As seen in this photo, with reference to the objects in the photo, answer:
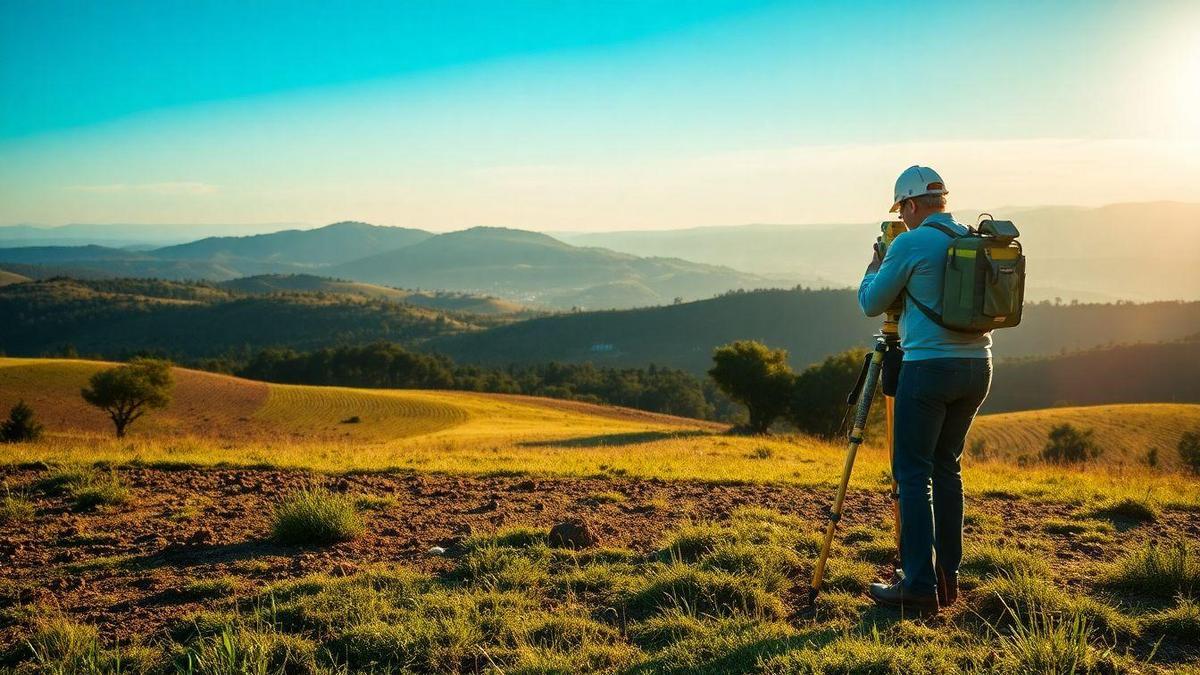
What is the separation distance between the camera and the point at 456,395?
6178 cm

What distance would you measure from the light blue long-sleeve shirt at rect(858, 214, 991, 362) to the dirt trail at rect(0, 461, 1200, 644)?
2700mm

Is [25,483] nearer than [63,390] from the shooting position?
Yes

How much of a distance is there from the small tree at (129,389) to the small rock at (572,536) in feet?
146

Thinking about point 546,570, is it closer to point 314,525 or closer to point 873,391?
point 314,525

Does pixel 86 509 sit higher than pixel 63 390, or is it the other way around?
pixel 86 509

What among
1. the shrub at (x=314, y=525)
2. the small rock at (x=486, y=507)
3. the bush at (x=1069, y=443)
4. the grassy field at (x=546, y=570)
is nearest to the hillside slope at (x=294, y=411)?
the bush at (x=1069, y=443)

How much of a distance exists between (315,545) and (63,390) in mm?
57773

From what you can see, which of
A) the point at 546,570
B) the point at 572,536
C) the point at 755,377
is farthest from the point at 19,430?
the point at 755,377

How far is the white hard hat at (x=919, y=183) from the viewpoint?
4.48 m

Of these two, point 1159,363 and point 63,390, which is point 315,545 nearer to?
point 63,390

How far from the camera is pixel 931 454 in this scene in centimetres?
439

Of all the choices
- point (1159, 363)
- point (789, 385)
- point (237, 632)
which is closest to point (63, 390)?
point (789, 385)

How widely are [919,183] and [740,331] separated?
167 meters

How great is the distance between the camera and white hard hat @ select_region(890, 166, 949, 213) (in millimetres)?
4480
